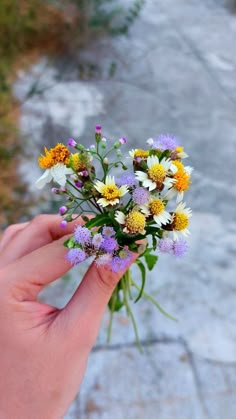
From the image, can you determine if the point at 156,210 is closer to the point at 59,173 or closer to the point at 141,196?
the point at 141,196

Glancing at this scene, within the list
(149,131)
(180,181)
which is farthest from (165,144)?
(149,131)

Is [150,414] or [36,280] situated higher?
[36,280]

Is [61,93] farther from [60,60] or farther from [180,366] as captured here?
[180,366]

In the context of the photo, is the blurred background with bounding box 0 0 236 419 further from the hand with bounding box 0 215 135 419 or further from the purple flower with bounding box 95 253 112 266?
the purple flower with bounding box 95 253 112 266

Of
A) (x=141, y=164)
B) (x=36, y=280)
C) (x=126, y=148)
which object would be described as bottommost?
(x=126, y=148)

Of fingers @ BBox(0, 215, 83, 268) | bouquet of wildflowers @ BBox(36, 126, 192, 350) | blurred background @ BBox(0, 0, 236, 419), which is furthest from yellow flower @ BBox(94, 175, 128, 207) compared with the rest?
blurred background @ BBox(0, 0, 236, 419)

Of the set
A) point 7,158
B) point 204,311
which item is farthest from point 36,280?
point 7,158

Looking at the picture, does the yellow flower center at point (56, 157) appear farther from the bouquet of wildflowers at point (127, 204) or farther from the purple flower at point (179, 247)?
the purple flower at point (179, 247)
